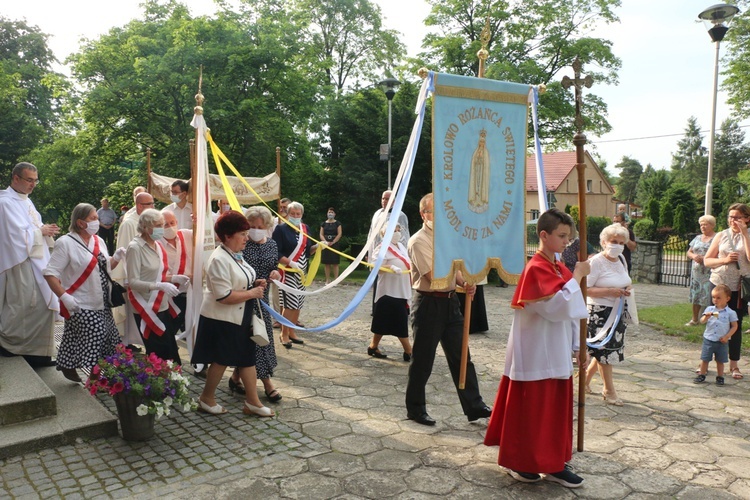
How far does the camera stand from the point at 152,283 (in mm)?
Answer: 5246

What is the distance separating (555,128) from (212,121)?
49.8ft

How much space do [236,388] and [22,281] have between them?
240 centimetres

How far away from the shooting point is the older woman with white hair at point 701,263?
27.5 feet

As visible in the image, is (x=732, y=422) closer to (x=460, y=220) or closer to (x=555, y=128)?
(x=460, y=220)

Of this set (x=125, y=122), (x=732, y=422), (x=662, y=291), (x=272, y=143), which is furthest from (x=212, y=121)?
(x=732, y=422)

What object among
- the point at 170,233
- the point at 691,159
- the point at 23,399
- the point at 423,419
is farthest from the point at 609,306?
the point at 691,159

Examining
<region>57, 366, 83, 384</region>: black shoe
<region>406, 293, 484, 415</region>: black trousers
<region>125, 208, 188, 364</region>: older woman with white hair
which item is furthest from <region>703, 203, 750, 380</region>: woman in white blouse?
<region>57, 366, 83, 384</region>: black shoe

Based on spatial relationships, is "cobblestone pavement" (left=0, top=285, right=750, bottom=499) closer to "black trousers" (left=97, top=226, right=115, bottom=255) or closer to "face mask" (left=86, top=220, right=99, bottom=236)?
"face mask" (left=86, top=220, right=99, bottom=236)

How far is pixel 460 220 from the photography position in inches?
183

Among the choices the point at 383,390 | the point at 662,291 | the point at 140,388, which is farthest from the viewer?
the point at 662,291

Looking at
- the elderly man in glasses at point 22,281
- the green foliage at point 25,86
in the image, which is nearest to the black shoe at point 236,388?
the elderly man in glasses at point 22,281

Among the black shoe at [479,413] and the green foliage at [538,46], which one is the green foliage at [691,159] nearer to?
the green foliage at [538,46]

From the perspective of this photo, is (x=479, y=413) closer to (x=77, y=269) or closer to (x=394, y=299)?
(x=394, y=299)

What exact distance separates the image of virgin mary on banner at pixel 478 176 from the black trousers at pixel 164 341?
2.78m
